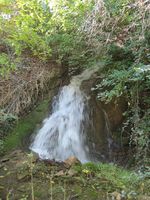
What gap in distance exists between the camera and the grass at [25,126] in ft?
18.6

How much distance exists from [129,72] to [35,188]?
233 centimetres

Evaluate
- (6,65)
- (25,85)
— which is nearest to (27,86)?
(25,85)

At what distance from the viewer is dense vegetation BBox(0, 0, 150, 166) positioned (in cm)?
500

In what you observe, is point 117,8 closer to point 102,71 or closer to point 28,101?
point 102,71

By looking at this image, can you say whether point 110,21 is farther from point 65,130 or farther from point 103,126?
point 65,130

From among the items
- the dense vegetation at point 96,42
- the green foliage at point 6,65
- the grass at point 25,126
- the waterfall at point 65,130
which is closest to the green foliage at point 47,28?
the dense vegetation at point 96,42

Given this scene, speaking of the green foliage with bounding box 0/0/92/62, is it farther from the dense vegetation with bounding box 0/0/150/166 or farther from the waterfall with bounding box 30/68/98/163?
the waterfall with bounding box 30/68/98/163

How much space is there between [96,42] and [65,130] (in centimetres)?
185

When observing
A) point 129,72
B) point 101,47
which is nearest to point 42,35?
point 101,47

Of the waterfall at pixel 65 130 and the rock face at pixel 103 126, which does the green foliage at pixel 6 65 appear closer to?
the waterfall at pixel 65 130

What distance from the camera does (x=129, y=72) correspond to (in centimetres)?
499

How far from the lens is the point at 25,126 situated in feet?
20.0

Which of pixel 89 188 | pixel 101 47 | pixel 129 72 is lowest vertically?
pixel 89 188

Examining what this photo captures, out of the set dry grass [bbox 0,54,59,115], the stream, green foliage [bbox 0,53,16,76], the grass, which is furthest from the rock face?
green foliage [bbox 0,53,16,76]
